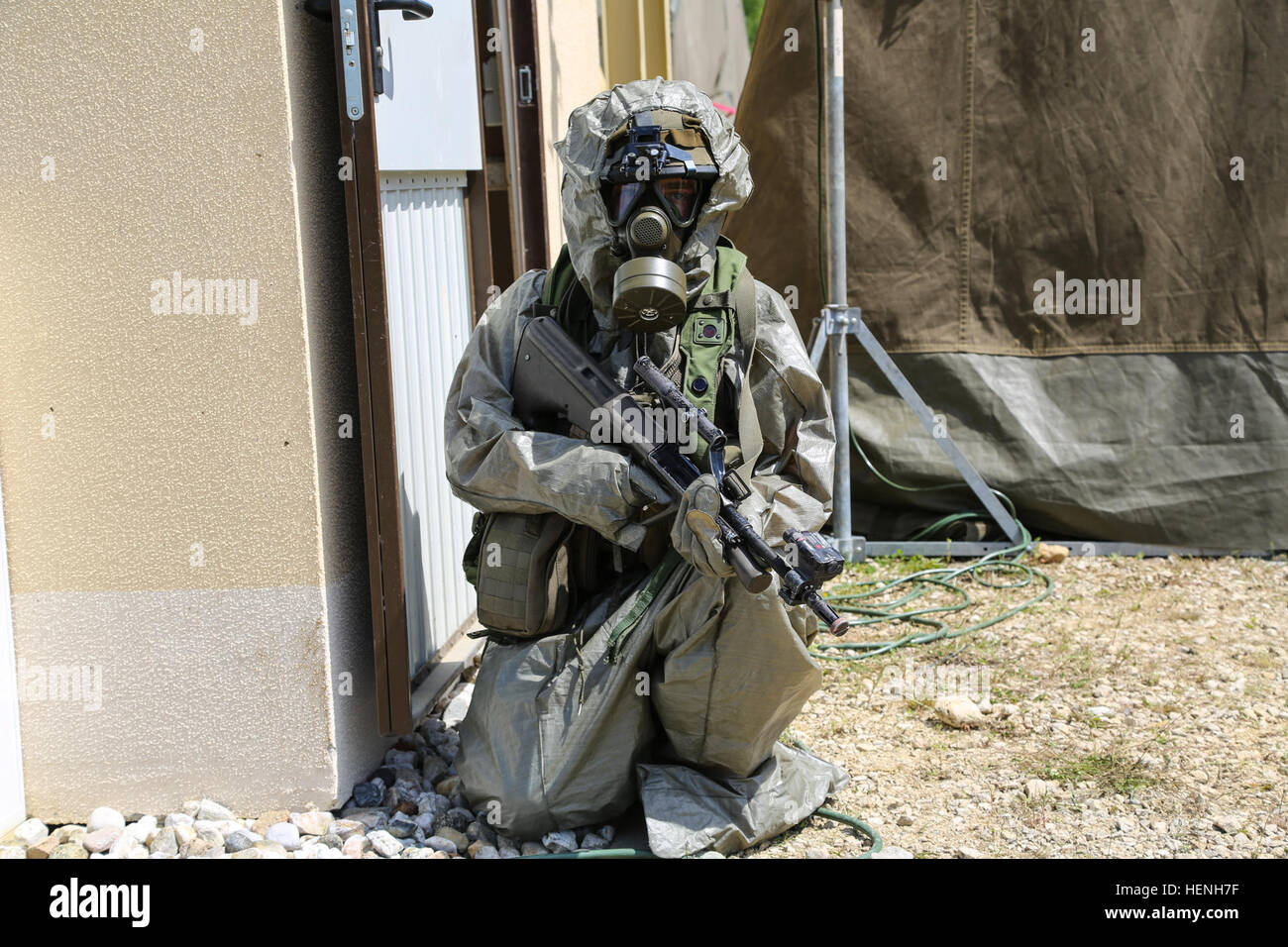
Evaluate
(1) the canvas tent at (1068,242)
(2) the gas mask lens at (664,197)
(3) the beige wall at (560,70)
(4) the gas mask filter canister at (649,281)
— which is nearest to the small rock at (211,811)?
(4) the gas mask filter canister at (649,281)

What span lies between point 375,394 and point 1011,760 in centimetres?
207

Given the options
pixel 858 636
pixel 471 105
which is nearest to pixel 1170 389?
pixel 858 636

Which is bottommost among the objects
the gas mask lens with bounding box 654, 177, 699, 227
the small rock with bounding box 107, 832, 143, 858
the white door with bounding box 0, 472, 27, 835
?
the small rock with bounding box 107, 832, 143, 858

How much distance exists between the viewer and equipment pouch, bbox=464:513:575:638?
9.95 feet

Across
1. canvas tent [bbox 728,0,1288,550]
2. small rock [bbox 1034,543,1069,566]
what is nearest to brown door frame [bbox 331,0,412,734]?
canvas tent [bbox 728,0,1288,550]

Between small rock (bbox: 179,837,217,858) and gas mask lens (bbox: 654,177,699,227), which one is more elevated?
gas mask lens (bbox: 654,177,699,227)

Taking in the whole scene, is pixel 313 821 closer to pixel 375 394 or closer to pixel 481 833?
pixel 481 833

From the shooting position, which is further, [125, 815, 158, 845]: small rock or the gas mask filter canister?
[125, 815, 158, 845]: small rock

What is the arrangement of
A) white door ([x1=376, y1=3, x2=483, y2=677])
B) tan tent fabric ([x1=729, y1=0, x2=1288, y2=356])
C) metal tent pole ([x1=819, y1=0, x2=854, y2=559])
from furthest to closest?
tan tent fabric ([x1=729, y1=0, x2=1288, y2=356]) → metal tent pole ([x1=819, y1=0, x2=854, y2=559]) → white door ([x1=376, y1=3, x2=483, y2=677])

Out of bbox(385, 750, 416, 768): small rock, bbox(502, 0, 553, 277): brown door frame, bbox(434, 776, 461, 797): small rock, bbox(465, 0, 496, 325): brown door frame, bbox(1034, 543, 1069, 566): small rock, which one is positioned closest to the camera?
bbox(434, 776, 461, 797): small rock

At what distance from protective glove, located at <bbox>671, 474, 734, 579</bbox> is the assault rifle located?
0.07 ft

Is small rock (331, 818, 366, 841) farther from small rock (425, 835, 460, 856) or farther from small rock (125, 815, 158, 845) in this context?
Answer: small rock (125, 815, 158, 845)

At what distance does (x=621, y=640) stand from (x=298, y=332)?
1.08 metres

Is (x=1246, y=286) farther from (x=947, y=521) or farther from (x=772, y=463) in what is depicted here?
(x=772, y=463)
